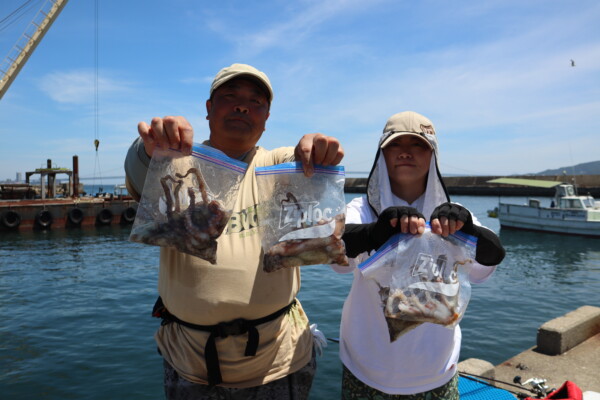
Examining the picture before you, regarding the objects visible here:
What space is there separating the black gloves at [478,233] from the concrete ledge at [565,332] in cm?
465

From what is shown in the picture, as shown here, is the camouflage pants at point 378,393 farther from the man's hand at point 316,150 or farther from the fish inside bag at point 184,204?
the man's hand at point 316,150

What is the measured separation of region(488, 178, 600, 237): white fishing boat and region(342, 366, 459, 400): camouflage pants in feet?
82.6

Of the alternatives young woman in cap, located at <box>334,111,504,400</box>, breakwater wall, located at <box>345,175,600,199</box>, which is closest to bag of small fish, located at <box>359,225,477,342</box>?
young woman in cap, located at <box>334,111,504,400</box>

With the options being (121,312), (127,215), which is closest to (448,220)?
(121,312)

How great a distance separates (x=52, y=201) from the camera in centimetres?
2805

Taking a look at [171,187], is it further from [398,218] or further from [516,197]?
[516,197]

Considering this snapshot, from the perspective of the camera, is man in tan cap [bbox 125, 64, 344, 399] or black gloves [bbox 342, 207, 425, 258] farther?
man in tan cap [bbox 125, 64, 344, 399]

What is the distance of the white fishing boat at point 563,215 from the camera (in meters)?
23.8

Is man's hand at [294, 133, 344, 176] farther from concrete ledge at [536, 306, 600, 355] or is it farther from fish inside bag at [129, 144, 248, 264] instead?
concrete ledge at [536, 306, 600, 355]

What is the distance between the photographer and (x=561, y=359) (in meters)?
5.33

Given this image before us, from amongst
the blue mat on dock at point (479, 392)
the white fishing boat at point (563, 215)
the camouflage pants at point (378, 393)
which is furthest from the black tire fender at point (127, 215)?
the camouflage pants at point (378, 393)

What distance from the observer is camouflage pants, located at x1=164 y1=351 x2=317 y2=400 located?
80.0 inches

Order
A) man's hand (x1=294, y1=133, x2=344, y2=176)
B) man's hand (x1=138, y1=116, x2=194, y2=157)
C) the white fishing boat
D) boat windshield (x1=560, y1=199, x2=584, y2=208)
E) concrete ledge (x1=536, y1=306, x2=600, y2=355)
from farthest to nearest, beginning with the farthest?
1. boat windshield (x1=560, y1=199, x2=584, y2=208)
2. the white fishing boat
3. concrete ledge (x1=536, y1=306, x2=600, y2=355)
4. man's hand (x1=294, y1=133, x2=344, y2=176)
5. man's hand (x1=138, y1=116, x2=194, y2=157)

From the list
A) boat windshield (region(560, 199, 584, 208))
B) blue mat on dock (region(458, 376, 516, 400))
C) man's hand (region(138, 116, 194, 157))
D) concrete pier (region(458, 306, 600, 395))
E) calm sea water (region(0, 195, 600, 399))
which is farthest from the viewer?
boat windshield (region(560, 199, 584, 208))
